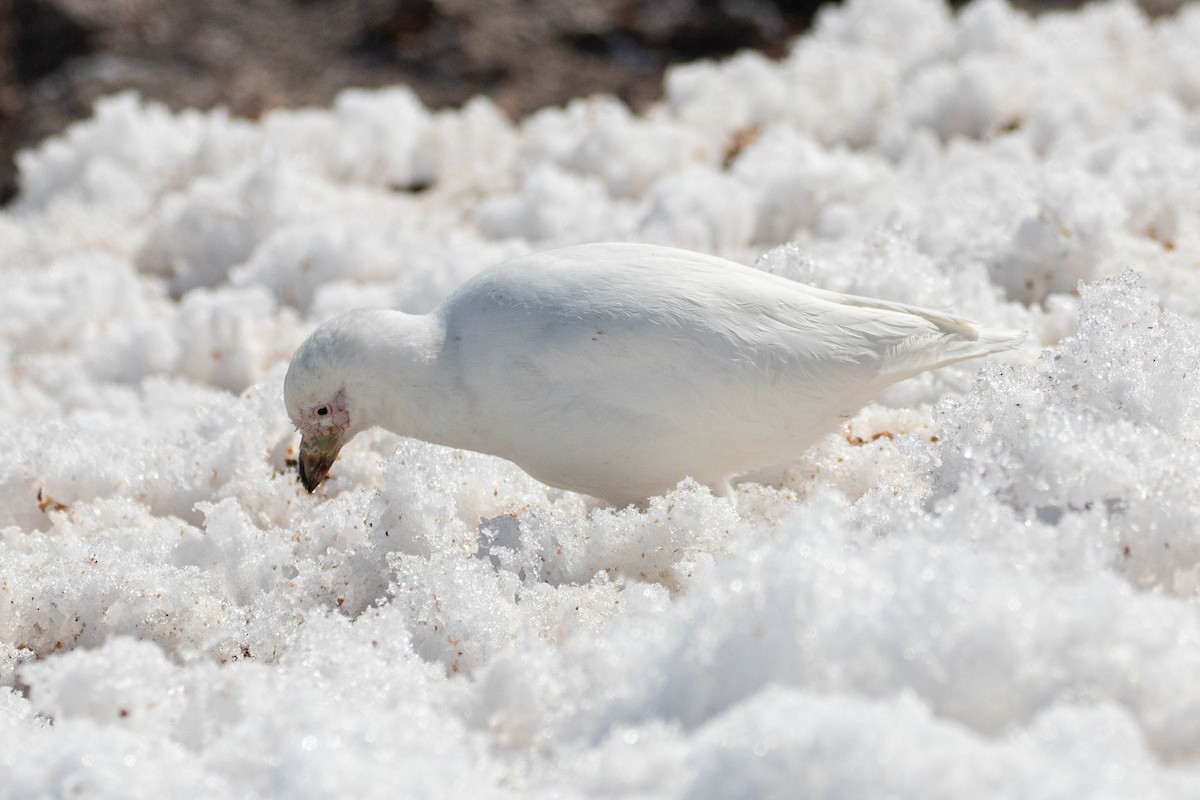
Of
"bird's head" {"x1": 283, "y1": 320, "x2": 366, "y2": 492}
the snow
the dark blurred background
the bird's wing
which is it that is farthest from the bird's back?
the dark blurred background

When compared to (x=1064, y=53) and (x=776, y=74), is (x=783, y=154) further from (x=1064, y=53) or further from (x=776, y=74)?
(x=1064, y=53)

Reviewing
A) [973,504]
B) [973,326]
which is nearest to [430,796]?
[973,504]

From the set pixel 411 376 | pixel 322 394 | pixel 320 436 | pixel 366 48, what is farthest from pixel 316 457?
pixel 366 48

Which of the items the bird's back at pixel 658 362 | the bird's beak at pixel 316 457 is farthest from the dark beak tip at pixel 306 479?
the bird's back at pixel 658 362

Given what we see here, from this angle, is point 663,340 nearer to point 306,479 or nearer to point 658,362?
point 658,362

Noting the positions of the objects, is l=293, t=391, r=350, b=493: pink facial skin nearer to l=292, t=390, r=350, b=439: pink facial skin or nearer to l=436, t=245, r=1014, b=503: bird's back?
l=292, t=390, r=350, b=439: pink facial skin

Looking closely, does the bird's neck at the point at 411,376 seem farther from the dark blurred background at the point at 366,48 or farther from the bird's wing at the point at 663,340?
the dark blurred background at the point at 366,48
